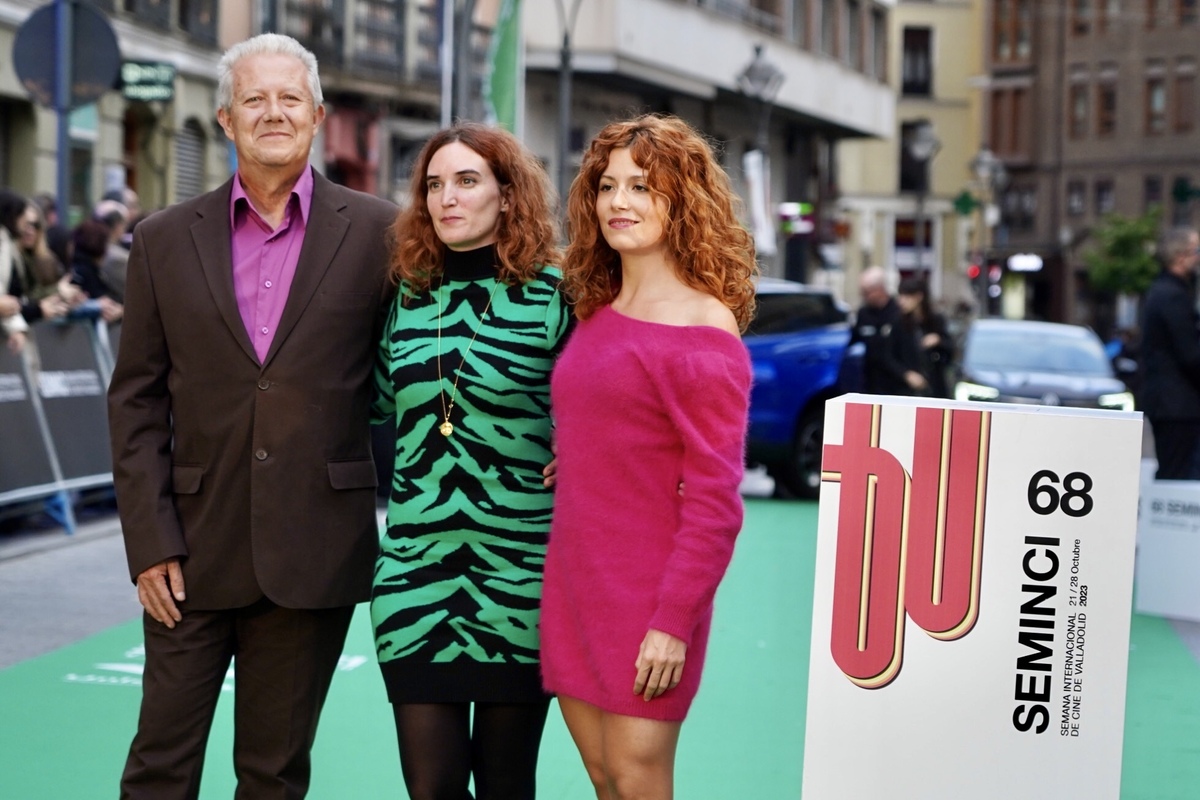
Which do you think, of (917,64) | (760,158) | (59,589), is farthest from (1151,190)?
(59,589)

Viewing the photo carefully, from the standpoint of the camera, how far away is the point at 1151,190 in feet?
238

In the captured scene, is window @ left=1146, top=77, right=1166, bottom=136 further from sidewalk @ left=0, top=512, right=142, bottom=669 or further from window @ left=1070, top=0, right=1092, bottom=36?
sidewalk @ left=0, top=512, right=142, bottom=669

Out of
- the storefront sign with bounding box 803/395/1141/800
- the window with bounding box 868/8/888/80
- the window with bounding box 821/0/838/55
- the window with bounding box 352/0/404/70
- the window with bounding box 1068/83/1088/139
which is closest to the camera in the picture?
the storefront sign with bounding box 803/395/1141/800

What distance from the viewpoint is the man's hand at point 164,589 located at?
407cm

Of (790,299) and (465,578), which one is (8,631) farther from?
(790,299)

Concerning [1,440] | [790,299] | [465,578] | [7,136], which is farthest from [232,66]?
[7,136]

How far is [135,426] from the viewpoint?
4.08 meters

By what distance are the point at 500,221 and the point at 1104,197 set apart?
74.1 meters

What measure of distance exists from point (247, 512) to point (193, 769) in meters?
0.59

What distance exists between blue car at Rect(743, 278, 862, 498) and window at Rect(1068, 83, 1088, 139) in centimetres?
6382

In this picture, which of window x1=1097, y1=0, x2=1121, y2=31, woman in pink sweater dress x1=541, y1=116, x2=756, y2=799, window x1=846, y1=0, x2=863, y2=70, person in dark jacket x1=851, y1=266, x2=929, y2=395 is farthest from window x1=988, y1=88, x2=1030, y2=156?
woman in pink sweater dress x1=541, y1=116, x2=756, y2=799

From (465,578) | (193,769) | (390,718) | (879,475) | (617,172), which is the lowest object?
(390,718)

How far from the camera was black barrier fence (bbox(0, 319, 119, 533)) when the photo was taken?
10.6 metres

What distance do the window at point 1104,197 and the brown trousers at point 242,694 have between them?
2898 inches
